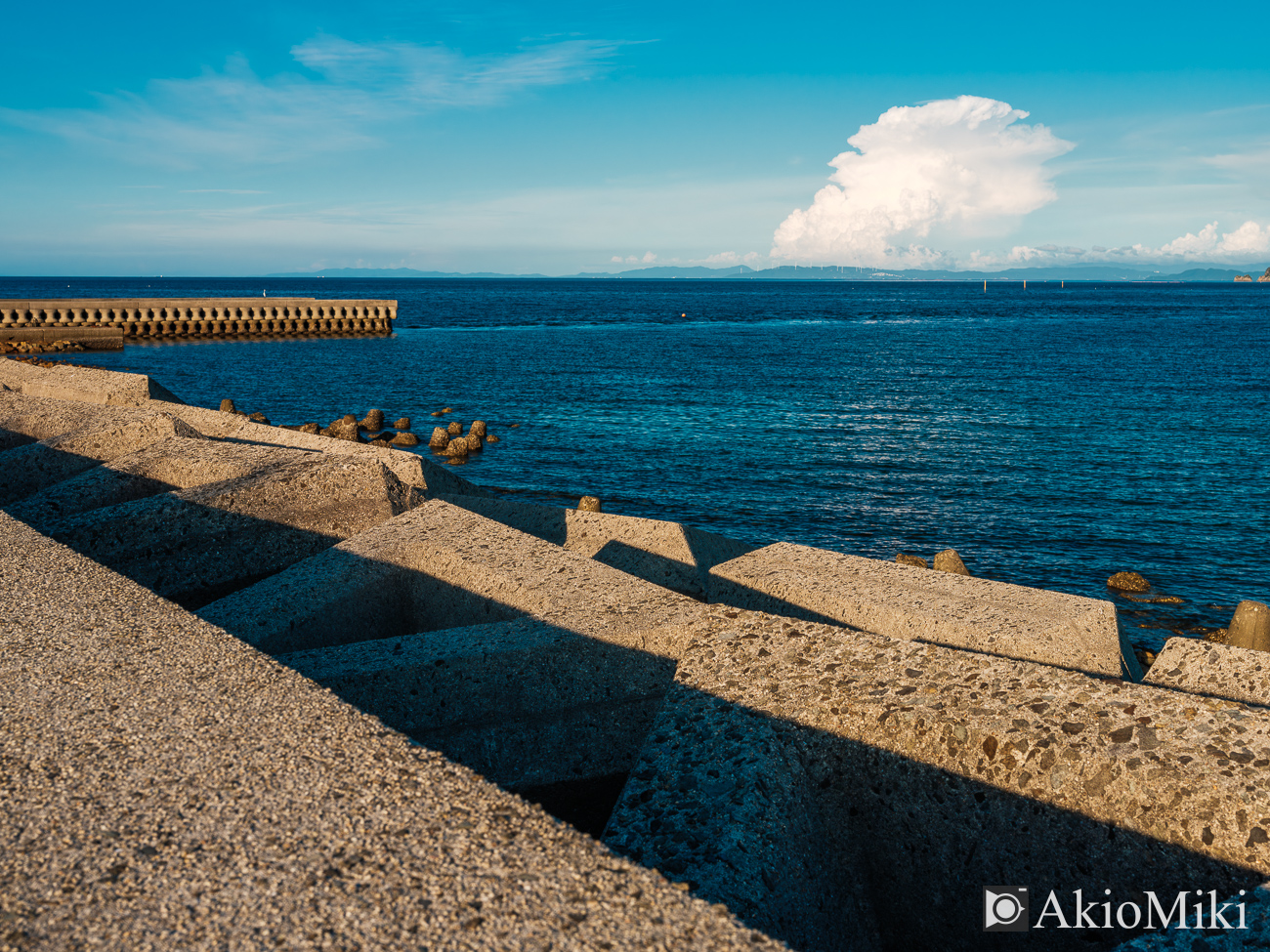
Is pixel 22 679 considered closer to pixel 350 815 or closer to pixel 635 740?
pixel 350 815

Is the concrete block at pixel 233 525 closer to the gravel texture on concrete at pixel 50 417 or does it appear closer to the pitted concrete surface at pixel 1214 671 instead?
the gravel texture on concrete at pixel 50 417

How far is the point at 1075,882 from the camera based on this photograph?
12.2ft

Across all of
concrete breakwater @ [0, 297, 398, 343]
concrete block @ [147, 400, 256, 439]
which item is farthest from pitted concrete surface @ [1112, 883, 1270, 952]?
concrete breakwater @ [0, 297, 398, 343]

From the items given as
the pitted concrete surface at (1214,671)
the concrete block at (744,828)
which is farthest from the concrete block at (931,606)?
the concrete block at (744,828)

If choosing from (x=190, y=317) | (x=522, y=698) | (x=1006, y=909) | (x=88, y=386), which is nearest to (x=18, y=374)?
(x=88, y=386)

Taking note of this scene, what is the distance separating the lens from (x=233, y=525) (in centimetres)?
761

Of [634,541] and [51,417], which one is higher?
[51,417]

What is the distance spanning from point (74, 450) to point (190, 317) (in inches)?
2467

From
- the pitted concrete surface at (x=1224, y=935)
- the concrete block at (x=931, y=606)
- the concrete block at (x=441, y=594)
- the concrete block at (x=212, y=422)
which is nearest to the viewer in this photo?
the pitted concrete surface at (x=1224, y=935)

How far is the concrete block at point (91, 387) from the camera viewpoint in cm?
1538

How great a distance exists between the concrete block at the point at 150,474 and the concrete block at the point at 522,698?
13.1 ft

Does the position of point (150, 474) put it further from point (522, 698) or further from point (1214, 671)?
point (1214, 671)

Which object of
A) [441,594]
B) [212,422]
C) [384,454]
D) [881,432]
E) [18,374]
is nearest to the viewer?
[441,594]

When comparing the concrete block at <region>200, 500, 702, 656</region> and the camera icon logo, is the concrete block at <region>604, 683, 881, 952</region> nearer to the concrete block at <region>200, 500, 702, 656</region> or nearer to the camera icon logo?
the camera icon logo
